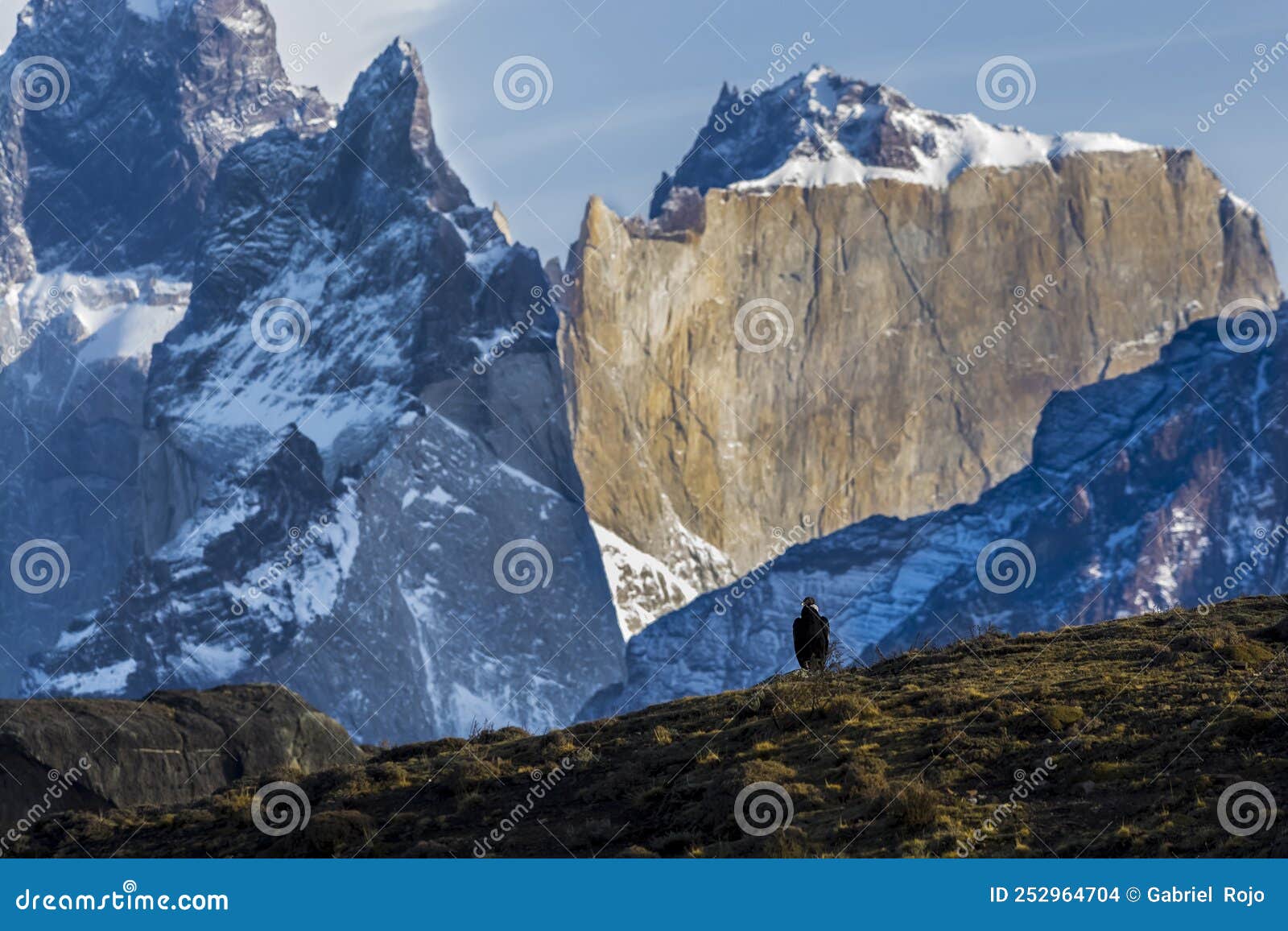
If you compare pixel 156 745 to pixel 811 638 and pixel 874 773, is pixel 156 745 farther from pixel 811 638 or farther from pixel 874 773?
pixel 874 773

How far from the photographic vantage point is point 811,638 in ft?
170

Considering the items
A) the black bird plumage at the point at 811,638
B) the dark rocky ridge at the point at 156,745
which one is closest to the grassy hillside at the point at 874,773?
the black bird plumage at the point at 811,638

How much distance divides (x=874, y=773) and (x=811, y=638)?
406 inches

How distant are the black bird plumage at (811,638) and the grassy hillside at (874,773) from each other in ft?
3.15

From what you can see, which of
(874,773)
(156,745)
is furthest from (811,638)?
(156,745)

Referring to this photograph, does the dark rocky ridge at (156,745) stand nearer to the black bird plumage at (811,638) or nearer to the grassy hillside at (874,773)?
the grassy hillside at (874,773)

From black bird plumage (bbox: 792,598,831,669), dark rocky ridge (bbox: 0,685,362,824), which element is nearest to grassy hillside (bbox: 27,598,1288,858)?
black bird plumage (bbox: 792,598,831,669)

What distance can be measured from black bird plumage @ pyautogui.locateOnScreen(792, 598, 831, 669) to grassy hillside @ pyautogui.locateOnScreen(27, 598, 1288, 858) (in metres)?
0.96

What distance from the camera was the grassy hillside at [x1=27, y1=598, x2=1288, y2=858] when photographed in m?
37.9

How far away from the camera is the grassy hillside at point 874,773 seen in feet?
124

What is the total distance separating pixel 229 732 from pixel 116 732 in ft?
12.1

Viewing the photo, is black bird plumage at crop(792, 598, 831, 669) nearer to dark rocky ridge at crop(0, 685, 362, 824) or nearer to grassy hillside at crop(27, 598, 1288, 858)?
grassy hillside at crop(27, 598, 1288, 858)
